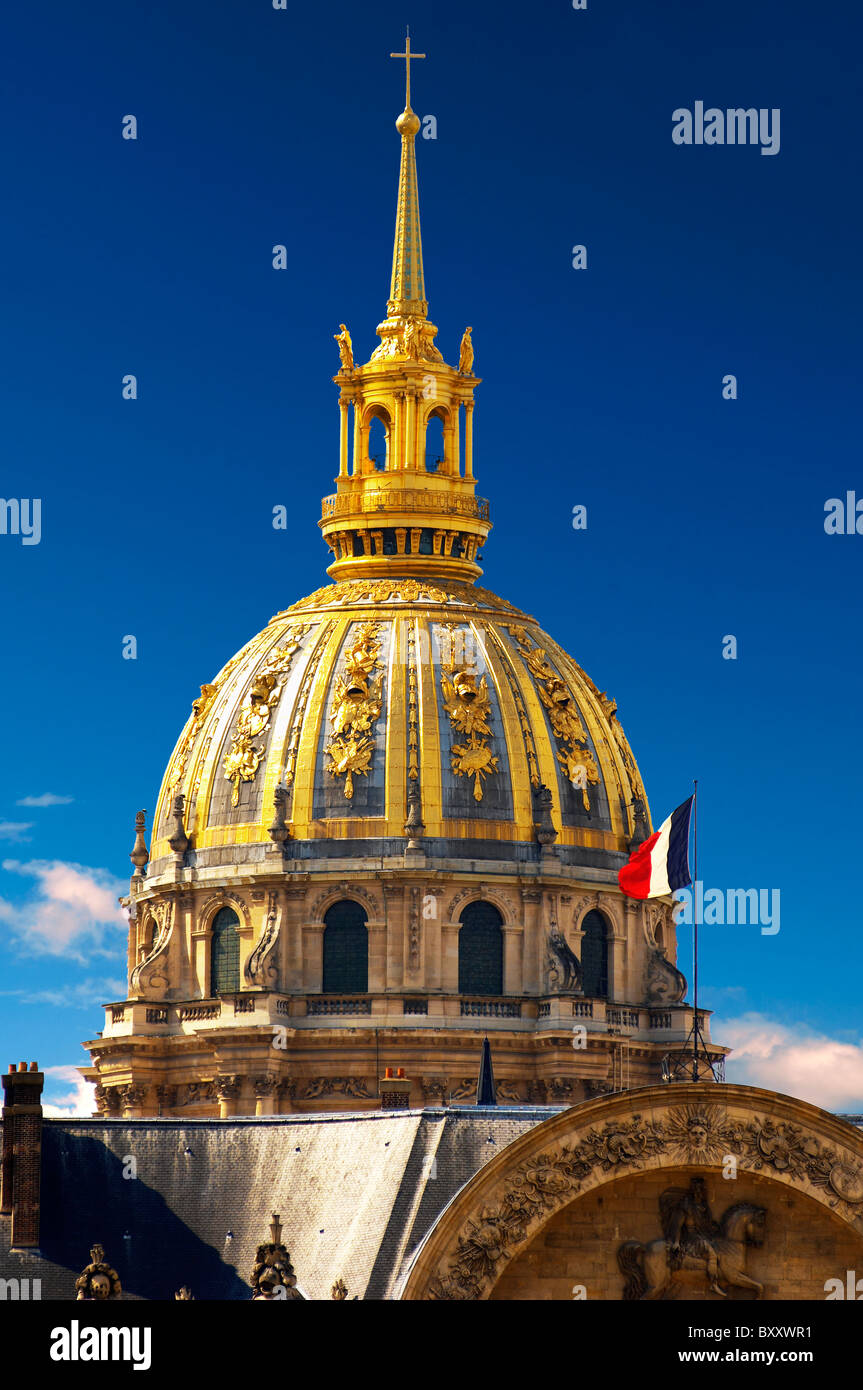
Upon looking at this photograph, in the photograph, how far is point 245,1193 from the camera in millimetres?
91625

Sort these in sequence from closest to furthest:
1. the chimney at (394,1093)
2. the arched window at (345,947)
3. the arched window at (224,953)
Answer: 1. the chimney at (394,1093)
2. the arched window at (345,947)
3. the arched window at (224,953)

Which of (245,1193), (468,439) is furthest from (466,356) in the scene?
(245,1193)

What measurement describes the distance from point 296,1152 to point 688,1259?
17.4 m

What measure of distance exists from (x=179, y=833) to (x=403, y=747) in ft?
29.9

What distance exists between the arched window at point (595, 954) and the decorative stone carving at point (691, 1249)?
7019cm

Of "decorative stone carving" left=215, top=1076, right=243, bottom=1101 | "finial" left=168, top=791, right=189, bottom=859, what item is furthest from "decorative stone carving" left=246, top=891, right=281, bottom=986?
"finial" left=168, top=791, right=189, bottom=859

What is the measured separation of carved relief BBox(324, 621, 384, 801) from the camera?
147 metres

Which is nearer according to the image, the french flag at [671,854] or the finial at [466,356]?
the french flag at [671,854]

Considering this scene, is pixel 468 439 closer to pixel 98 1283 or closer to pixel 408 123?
pixel 408 123

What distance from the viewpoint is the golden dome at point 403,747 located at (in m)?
147

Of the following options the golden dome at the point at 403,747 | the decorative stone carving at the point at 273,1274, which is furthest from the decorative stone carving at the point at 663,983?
the decorative stone carving at the point at 273,1274

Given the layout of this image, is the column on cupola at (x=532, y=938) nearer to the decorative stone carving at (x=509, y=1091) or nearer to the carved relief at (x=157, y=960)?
the decorative stone carving at (x=509, y=1091)
